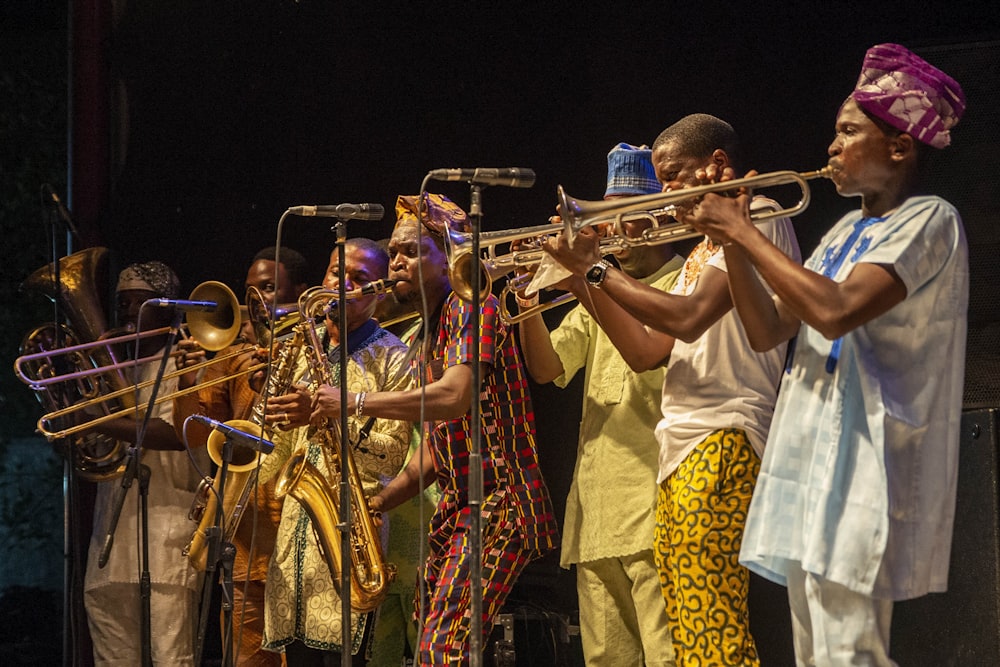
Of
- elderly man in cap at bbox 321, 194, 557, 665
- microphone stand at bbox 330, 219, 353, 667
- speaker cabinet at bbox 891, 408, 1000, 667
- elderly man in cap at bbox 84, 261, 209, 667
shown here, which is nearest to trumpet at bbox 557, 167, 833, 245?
elderly man in cap at bbox 321, 194, 557, 665

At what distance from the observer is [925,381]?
2783 millimetres

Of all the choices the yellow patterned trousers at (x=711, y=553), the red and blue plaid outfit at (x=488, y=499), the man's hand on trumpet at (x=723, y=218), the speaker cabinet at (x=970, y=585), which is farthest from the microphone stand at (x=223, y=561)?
the speaker cabinet at (x=970, y=585)

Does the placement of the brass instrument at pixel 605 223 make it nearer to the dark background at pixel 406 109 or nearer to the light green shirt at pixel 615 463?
the light green shirt at pixel 615 463

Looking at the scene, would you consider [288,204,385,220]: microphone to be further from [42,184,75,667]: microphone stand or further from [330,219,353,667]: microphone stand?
[42,184,75,667]: microphone stand

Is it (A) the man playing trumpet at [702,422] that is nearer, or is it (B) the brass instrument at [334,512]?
(A) the man playing trumpet at [702,422]

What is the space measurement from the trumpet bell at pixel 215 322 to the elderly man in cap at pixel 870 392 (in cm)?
254

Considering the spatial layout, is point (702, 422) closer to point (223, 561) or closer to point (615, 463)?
point (615, 463)

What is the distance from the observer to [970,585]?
3900 millimetres

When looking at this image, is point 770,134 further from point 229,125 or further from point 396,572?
point 229,125

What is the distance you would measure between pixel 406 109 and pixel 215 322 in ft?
5.57

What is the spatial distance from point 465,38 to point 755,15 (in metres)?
1.48

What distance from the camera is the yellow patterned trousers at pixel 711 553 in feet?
10.4

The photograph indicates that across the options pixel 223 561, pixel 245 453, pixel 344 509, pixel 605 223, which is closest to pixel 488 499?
pixel 344 509

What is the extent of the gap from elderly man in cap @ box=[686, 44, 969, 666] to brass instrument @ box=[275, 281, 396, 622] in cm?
197
